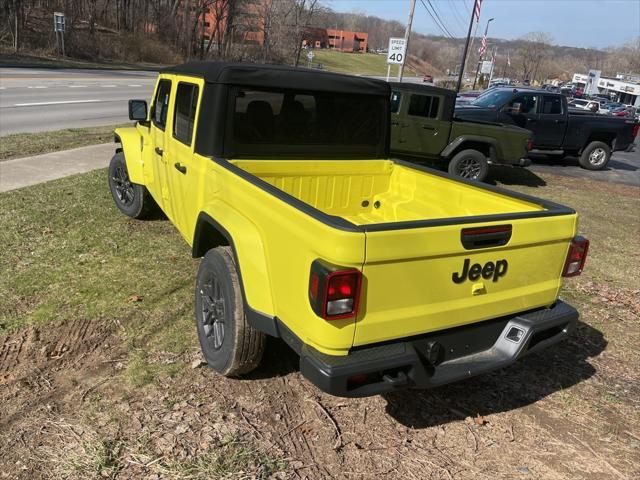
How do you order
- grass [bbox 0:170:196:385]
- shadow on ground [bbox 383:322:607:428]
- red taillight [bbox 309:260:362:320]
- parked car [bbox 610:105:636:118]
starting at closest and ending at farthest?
red taillight [bbox 309:260:362:320], shadow on ground [bbox 383:322:607:428], grass [bbox 0:170:196:385], parked car [bbox 610:105:636:118]

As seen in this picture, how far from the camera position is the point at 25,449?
8.82ft

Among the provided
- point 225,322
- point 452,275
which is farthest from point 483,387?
point 225,322

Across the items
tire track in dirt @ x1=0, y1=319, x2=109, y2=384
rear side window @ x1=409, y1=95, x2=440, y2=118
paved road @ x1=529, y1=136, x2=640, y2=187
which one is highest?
rear side window @ x1=409, y1=95, x2=440, y2=118

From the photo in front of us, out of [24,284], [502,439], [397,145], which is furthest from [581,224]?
[24,284]

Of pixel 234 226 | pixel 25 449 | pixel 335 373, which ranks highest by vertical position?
pixel 234 226

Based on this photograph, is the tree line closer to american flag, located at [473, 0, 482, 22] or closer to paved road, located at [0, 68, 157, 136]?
paved road, located at [0, 68, 157, 136]

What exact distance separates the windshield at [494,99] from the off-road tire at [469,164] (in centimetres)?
324

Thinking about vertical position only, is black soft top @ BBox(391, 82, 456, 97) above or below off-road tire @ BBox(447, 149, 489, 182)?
above

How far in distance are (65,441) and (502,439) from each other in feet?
8.03

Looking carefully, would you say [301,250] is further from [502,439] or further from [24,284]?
[24,284]

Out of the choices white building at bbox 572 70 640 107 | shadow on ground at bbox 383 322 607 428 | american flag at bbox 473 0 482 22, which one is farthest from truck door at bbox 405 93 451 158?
white building at bbox 572 70 640 107

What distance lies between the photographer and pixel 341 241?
229 cm

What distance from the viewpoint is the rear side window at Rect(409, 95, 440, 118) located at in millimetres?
10023

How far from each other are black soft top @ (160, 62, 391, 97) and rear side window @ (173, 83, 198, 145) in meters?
0.12
